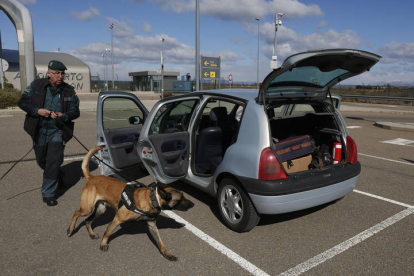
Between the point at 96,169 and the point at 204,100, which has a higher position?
the point at 204,100

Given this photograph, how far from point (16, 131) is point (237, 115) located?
833cm

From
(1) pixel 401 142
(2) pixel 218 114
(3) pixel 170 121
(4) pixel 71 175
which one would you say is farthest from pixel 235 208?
(1) pixel 401 142

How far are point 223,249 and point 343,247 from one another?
1.24 meters

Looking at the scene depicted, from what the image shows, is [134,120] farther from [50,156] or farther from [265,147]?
[265,147]

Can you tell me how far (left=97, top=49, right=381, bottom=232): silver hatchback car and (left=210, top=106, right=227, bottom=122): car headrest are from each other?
0.02 m

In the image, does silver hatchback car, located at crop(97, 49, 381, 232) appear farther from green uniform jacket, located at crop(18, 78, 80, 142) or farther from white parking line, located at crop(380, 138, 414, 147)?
white parking line, located at crop(380, 138, 414, 147)

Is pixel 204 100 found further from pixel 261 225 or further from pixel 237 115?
pixel 261 225

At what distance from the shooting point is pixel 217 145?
14.3ft

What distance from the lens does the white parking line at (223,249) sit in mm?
2949

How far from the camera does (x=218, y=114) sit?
4.59m

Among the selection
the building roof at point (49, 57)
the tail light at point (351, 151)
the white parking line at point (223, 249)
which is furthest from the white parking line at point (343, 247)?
the building roof at point (49, 57)

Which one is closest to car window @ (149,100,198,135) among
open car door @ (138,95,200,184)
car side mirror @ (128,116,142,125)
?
car side mirror @ (128,116,142,125)

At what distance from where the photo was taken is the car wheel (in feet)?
11.4

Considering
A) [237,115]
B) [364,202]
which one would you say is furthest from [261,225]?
[237,115]
